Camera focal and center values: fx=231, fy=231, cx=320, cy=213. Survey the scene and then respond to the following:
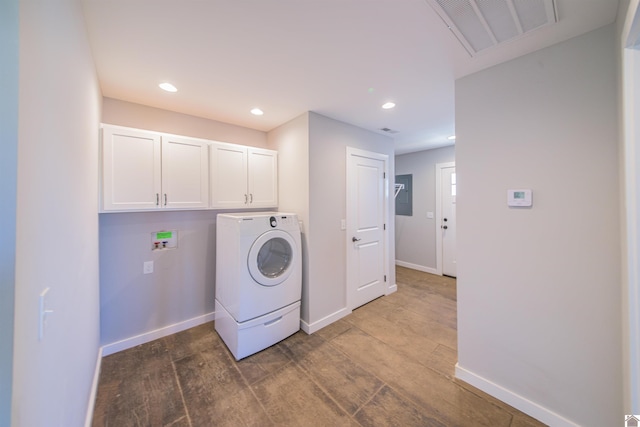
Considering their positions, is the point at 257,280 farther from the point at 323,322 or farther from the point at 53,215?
the point at 53,215

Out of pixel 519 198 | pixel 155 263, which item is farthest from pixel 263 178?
pixel 519 198

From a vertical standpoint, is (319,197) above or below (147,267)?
above

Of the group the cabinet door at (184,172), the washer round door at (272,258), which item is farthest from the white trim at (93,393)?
the cabinet door at (184,172)

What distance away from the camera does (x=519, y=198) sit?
1.59 metres

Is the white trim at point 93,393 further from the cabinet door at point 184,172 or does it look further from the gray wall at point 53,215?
the cabinet door at point 184,172

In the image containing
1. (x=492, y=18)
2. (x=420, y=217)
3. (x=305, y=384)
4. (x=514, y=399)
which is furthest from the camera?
(x=420, y=217)

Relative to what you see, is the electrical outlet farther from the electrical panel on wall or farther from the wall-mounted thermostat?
the wall-mounted thermostat

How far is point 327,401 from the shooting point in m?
1.69

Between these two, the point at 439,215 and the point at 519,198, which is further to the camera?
the point at 439,215

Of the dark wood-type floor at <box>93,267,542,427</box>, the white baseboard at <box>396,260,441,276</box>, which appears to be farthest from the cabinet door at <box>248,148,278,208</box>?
the white baseboard at <box>396,260,441,276</box>

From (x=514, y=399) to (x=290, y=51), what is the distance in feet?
9.43

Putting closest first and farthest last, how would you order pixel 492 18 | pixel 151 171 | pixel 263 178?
pixel 492 18 → pixel 151 171 → pixel 263 178

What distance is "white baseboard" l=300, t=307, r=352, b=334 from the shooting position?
100 inches

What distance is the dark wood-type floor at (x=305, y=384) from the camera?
1.56 metres
